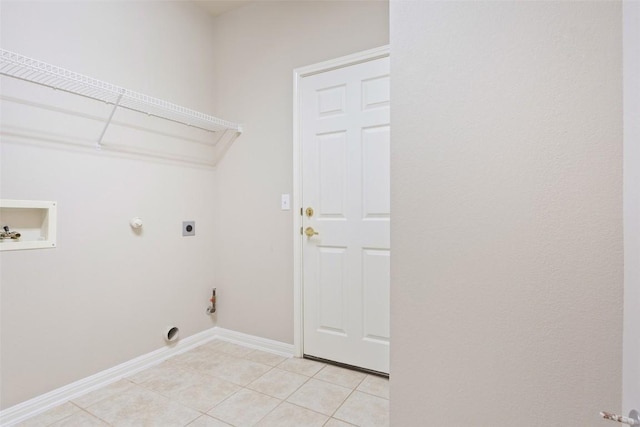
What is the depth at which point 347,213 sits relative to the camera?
7.23 ft

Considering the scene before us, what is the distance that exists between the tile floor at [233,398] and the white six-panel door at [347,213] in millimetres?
242

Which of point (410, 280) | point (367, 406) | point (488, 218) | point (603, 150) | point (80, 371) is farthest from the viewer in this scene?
point (80, 371)

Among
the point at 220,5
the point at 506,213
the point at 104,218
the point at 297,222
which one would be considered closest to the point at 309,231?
Result: the point at 297,222

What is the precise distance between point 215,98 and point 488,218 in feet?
8.29

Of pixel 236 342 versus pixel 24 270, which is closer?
pixel 24 270

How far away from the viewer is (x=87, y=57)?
6.25 ft

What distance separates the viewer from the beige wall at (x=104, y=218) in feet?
5.41

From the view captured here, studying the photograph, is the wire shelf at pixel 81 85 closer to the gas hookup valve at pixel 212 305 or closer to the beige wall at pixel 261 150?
the beige wall at pixel 261 150

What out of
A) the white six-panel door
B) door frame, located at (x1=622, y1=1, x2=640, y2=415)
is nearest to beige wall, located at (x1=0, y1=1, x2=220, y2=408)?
the white six-panel door

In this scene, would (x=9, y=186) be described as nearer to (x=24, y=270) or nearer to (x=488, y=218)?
(x=24, y=270)

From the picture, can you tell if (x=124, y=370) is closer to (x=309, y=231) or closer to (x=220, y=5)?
(x=309, y=231)

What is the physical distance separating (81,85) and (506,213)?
6.92ft

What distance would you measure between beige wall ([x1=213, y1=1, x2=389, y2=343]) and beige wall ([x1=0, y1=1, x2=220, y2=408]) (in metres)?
0.18

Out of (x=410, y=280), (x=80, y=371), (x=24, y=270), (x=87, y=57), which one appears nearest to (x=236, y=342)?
(x=80, y=371)
